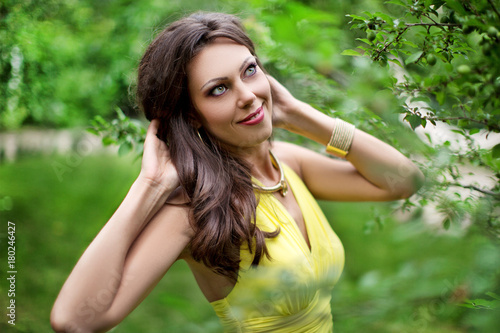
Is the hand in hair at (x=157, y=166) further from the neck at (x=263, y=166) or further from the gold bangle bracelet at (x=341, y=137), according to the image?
the gold bangle bracelet at (x=341, y=137)

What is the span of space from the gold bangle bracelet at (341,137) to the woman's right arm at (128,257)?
76cm

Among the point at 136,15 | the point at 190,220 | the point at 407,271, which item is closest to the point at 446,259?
the point at 407,271

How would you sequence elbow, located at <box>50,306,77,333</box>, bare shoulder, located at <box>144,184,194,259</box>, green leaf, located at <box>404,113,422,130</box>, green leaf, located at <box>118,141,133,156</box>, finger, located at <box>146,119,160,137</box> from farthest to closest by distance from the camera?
1. green leaf, located at <box>118,141,133,156</box>
2. finger, located at <box>146,119,160,137</box>
3. bare shoulder, located at <box>144,184,194,259</box>
4. elbow, located at <box>50,306,77,333</box>
5. green leaf, located at <box>404,113,422,130</box>

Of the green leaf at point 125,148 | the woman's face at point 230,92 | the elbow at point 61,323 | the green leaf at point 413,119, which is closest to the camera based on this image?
the green leaf at point 413,119

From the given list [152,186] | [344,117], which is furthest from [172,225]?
[344,117]

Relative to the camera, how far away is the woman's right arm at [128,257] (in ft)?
4.33

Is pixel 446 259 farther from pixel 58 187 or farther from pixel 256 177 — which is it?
pixel 58 187

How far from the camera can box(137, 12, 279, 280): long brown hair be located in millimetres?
1522

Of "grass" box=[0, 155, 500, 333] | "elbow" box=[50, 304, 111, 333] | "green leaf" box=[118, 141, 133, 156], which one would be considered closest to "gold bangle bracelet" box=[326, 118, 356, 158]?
"grass" box=[0, 155, 500, 333]

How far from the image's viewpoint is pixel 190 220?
1.52 metres

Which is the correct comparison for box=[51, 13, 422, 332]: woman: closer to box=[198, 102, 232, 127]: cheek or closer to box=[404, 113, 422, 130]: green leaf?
box=[198, 102, 232, 127]: cheek

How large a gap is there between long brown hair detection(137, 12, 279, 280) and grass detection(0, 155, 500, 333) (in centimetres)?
27

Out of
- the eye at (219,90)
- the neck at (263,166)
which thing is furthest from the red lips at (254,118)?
the neck at (263,166)

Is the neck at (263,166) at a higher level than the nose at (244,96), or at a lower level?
lower
